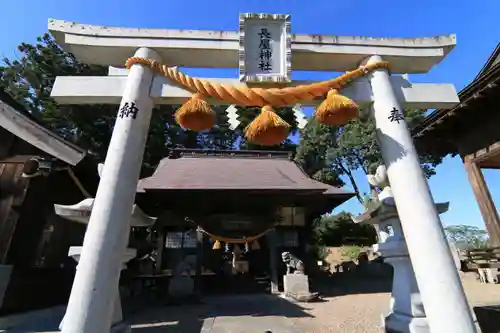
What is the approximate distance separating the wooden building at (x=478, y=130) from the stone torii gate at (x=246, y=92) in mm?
3965

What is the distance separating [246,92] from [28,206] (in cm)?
555

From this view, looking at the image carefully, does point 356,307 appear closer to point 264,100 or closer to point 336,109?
point 336,109

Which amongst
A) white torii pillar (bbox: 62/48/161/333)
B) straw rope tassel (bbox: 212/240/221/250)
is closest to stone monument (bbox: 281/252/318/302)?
straw rope tassel (bbox: 212/240/221/250)

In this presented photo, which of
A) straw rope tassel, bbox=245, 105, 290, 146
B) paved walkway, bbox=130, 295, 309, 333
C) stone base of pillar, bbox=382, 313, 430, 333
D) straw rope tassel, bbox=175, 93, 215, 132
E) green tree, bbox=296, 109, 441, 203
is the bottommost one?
paved walkway, bbox=130, 295, 309, 333

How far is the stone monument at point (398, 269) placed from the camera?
10.5 feet

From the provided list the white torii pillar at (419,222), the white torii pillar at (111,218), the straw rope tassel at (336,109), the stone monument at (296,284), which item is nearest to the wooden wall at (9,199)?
the white torii pillar at (111,218)

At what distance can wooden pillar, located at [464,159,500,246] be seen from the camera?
7.16 meters

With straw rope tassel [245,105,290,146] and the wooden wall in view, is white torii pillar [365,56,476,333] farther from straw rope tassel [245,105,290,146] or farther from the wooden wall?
the wooden wall

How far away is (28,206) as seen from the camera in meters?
5.89

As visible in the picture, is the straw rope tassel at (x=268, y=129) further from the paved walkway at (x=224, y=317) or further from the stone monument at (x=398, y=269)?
the paved walkway at (x=224, y=317)

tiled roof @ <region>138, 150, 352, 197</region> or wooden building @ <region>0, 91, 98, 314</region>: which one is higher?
tiled roof @ <region>138, 150, 352, 197</region>

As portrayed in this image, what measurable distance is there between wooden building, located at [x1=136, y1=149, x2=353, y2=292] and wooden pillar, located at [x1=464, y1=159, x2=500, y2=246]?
3.31 metres

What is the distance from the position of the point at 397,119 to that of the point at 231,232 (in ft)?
26.2

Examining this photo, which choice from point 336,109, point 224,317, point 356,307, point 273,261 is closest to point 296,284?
point 273,261
